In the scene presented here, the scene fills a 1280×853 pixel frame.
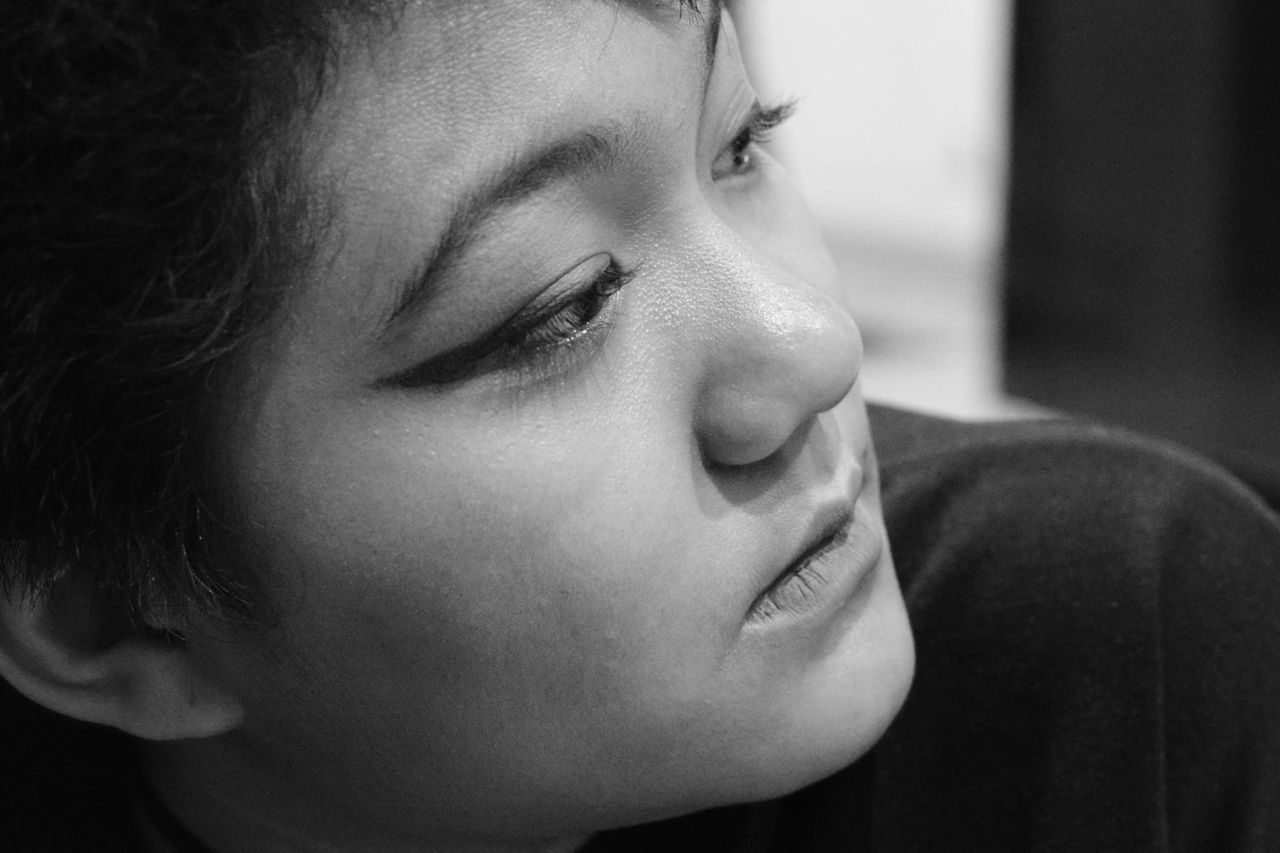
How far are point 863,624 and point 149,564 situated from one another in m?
0.37

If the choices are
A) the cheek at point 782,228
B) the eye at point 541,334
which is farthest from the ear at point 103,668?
the cheek at point 782,228

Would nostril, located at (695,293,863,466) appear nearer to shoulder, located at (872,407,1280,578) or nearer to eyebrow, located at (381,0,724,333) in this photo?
eyebrow, located at (381,0,724,333)

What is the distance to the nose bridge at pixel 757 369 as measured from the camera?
0.76 meters

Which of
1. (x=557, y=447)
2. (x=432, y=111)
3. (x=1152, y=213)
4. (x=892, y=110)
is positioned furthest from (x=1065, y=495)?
(x=892, y=110)

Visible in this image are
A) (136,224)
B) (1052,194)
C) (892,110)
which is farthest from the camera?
(892,110)

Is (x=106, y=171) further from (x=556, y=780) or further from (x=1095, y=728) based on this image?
(x=1095, y=728)

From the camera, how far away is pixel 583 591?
0.76m

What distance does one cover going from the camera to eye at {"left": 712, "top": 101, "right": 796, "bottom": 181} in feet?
2.76

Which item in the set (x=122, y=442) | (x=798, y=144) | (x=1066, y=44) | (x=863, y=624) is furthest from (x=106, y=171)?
(x=798, y=144)

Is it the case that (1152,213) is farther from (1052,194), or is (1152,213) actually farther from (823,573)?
(823,573)

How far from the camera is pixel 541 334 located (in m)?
0.76

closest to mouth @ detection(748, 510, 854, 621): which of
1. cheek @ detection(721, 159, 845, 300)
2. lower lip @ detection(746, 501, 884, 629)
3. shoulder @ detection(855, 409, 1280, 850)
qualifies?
lower lip @ detection(746, 501, 884, 629)

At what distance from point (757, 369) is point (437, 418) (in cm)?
16

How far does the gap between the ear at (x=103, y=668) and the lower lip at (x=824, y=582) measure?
30 cm
